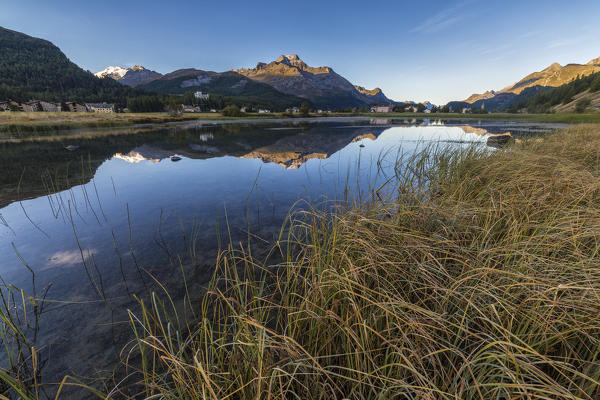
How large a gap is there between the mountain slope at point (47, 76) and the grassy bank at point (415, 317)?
556 ft

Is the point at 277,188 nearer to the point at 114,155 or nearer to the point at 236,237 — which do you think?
the point at 236,237

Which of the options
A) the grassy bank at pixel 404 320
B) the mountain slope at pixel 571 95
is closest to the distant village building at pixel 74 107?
the grassy bank at pixel 404 320

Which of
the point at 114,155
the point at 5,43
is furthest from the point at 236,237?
the point at 5,43

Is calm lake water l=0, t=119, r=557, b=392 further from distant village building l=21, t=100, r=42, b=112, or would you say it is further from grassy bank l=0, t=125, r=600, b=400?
distant village building l=21, t=100, r=42, b=112

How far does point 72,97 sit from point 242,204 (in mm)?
188072

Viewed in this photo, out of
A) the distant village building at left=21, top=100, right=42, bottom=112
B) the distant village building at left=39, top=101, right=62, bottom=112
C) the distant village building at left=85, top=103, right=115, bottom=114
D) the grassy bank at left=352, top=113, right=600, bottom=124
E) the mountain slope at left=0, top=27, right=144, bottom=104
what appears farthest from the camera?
the mountain slope at left=0, top=27, right=144, bottom=104

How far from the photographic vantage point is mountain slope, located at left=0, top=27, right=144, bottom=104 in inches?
5108

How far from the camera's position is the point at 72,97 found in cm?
13112

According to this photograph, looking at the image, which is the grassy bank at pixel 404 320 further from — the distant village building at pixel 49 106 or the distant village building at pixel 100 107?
the distant village building at pixel 100 107

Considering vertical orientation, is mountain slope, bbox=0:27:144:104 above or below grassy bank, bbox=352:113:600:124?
above

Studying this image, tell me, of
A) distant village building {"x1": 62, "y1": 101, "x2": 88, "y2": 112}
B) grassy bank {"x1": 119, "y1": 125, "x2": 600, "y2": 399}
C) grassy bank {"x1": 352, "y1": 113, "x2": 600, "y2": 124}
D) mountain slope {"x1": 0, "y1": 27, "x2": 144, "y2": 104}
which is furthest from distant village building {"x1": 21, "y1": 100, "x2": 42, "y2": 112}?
grassy bank {"x1": 352, "y1": 113, "x2": 600, "y2": 124}

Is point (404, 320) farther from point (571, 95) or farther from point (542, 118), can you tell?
point (571, 95)

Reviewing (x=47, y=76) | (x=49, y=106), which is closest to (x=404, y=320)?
Answer: (x=49, y=106)

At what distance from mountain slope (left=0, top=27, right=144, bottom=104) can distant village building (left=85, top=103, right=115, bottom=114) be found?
319 inches
